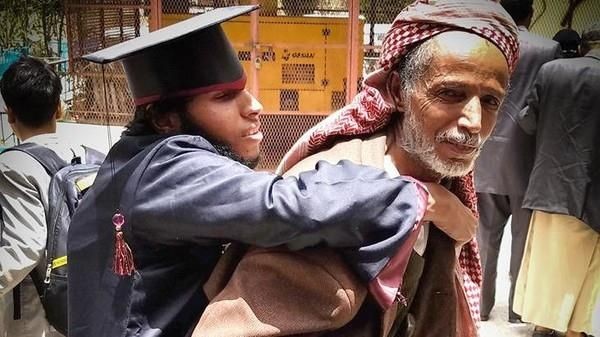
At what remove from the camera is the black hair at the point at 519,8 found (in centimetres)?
338

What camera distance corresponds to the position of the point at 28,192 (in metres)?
2.02

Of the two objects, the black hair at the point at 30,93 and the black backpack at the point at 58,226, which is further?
the black hair at the point at 30,93

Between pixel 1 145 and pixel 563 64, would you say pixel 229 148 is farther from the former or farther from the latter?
pixel 1 145

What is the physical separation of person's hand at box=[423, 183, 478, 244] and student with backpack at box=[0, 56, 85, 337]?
1.25 metres

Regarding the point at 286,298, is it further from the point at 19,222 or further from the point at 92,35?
the point at 92,35

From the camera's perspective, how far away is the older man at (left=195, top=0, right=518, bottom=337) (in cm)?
98

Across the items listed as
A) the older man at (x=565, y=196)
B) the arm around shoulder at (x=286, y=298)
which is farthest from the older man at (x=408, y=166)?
the older man at (x=565, y=196)

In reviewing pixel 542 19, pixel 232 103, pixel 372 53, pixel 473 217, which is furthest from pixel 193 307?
pixel 542 19

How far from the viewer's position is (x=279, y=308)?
3.23ft

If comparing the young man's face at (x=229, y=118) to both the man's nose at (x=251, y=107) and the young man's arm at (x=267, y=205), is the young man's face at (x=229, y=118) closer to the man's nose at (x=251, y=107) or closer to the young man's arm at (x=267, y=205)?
the man's nose at (x=251, y=107)

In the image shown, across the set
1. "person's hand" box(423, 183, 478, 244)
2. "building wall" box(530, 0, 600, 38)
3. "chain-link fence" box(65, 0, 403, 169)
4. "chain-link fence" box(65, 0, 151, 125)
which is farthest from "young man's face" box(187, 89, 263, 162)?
"building wall" box(530, 0, 600, 38)

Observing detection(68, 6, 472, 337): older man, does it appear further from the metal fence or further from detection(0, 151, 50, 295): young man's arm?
the metal fence

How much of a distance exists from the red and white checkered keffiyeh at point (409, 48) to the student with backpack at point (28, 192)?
1009 millimetres

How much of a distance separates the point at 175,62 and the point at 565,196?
262 cm
